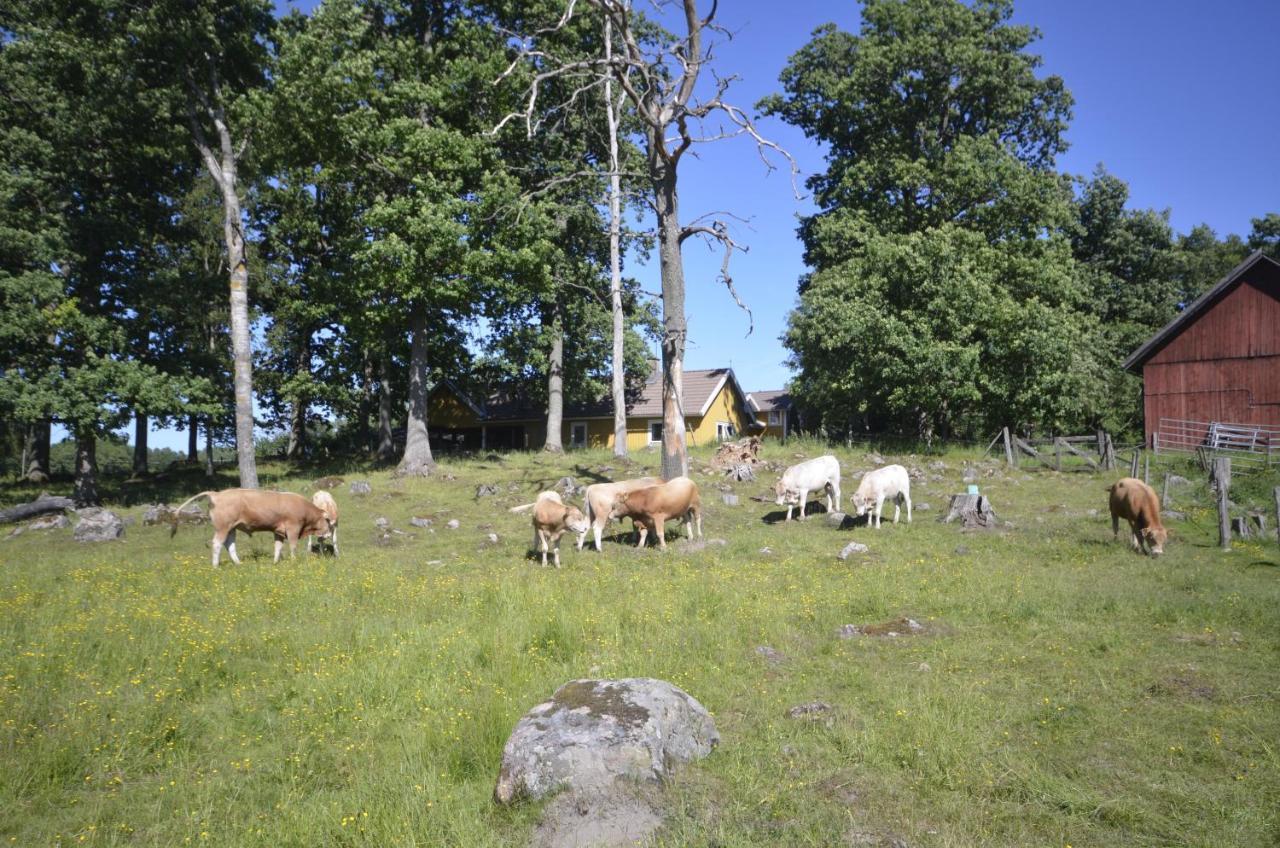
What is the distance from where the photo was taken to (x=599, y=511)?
58.4ft

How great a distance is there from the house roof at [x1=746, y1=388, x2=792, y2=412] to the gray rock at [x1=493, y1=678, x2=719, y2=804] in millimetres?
49626

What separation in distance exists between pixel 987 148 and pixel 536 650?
3495 cm

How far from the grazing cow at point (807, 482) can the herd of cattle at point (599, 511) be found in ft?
1.55

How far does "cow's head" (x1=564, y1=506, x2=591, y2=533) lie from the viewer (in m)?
16.6

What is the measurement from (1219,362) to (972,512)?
21788mm

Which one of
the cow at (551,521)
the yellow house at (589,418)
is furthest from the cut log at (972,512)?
the yellow house at (589,418)

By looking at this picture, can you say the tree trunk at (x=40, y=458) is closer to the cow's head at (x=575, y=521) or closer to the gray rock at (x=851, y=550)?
the cow's head at (x=575, y=521)

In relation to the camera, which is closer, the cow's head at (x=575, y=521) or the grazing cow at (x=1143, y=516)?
the grazing cow at (x=1143, y=516)

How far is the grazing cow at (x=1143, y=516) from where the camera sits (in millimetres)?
15477

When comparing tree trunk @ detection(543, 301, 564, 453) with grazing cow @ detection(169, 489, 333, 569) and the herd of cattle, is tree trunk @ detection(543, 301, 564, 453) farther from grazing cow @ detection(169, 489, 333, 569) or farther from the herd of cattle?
grazing cow @ detection(169, 489, 333, 569)

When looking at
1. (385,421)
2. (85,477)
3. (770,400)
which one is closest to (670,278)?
(85,477)

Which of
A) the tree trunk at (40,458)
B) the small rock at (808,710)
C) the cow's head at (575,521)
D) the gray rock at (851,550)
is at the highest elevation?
the tree trunk at (40,458)

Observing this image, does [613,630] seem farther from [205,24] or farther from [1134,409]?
[1134,409]

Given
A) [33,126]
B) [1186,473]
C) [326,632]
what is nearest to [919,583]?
[326,632]
